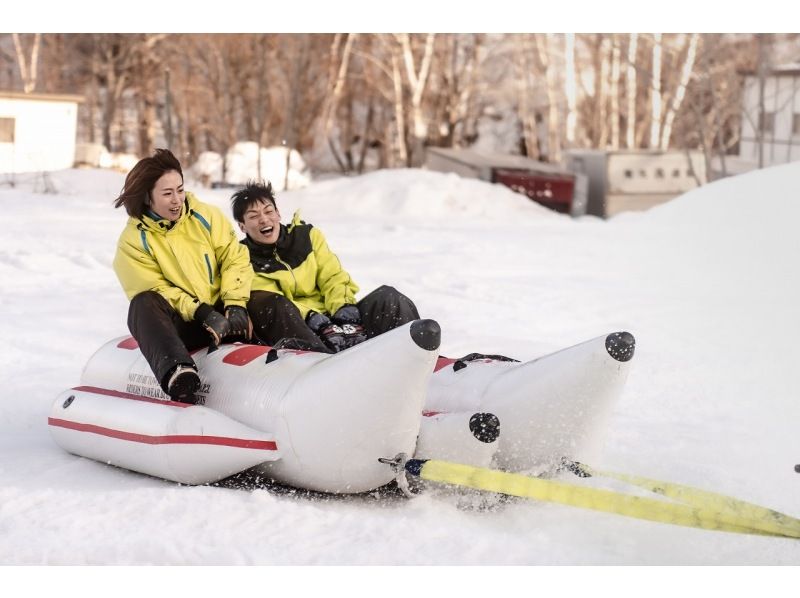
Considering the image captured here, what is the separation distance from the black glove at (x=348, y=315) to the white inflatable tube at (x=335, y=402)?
414mm

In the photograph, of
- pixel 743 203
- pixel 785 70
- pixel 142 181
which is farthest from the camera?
pixel 785 70

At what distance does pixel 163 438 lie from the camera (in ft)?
9.62

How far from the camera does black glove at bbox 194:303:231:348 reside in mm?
3133

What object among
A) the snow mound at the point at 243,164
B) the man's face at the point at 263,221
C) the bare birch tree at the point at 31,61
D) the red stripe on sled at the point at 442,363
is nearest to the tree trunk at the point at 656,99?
the snow mound at the point at 243,164

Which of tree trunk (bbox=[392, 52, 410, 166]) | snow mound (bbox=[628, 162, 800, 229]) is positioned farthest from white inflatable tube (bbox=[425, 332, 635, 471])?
tree trunk (bbox=[392, 52, 410, 166])

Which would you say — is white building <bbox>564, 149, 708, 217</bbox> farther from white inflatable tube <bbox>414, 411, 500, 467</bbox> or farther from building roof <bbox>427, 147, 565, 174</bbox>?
white inflatable tube <bbox>414, 411, 500, 467</bbox>

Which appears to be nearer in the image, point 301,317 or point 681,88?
point 301,317

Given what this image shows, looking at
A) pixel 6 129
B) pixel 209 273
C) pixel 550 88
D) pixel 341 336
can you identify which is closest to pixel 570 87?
pixel 550 88

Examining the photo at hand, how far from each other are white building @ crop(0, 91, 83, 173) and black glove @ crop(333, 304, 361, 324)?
5.50 meters

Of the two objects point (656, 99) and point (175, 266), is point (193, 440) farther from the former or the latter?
point (656, 99)

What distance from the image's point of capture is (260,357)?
3.02 metres

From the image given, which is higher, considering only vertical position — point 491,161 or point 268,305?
point 491,161

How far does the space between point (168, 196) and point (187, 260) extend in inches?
7.1

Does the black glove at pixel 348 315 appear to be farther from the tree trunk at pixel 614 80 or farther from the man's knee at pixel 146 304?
the tree trunk at pixel 614 80
